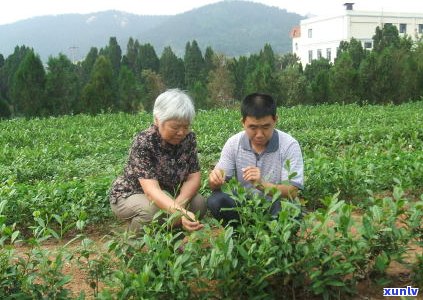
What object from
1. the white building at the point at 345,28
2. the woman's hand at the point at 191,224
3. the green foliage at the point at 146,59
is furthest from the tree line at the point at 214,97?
the white building at the point at 345,28

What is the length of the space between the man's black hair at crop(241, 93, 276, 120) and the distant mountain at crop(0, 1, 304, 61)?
118 m

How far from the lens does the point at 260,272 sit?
2307 mm

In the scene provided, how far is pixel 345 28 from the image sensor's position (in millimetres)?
48531

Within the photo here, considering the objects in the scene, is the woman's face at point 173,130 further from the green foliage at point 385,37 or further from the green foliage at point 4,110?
the green foliage at point 385,37

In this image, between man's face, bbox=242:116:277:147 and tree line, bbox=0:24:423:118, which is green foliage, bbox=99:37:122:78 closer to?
tree line, bbox=0:24:423:118

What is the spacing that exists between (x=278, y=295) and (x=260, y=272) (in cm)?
28

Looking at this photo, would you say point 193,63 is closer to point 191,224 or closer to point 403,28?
Answer: point 403,28

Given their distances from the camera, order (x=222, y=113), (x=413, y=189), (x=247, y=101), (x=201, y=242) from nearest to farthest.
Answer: (x=201, y=242), (x=247, y=101), (x=413, y=189), (x=222, y=113)

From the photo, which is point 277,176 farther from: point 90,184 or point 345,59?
point 345,59

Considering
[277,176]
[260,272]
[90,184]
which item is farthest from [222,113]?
[260,272]

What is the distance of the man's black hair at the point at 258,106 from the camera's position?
309 cm

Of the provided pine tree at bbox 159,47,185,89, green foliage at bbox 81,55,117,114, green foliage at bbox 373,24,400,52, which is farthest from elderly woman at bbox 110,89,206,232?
green foliage at bbox 373,24,400,52

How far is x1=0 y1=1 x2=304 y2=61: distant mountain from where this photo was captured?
5246 inches

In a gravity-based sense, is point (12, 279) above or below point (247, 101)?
below
